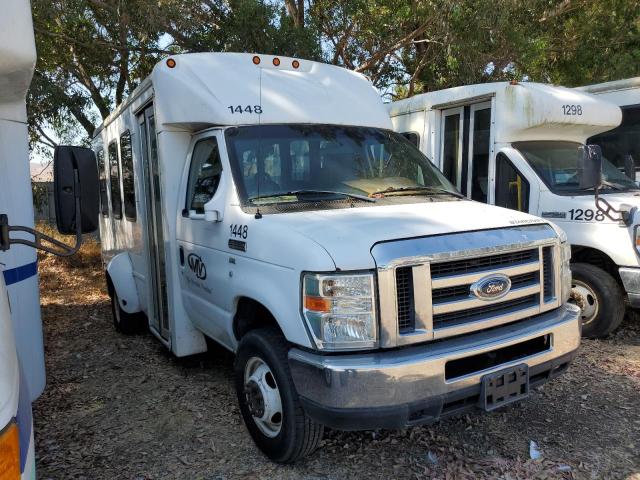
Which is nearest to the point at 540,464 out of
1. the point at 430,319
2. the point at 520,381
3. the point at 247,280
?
the point at 520,381

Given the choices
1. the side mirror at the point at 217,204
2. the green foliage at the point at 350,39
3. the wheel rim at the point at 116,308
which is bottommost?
the wheel rim at the point at 116,308

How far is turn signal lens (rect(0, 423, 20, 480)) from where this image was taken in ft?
5.16

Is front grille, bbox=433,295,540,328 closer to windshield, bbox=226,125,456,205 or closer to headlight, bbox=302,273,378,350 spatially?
headlight, bbox=302,273,378,350

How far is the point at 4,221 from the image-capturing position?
8.61ft

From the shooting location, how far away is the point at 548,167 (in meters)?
5.83

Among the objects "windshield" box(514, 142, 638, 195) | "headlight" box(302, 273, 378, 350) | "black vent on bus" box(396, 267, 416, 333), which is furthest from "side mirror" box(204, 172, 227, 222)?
"windshield" box(514, 142, 638, 195)

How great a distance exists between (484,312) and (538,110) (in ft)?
11.8

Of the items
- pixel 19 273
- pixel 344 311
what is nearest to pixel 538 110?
pixel 344 311

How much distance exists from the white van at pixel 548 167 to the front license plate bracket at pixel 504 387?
8.91ft

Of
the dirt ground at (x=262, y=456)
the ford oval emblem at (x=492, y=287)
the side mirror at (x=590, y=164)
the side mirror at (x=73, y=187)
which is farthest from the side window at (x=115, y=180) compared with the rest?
the side mirror at (x=590, y=164)

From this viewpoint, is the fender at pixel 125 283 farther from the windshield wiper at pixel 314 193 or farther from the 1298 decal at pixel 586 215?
the 1298 decal at pixel 586 215

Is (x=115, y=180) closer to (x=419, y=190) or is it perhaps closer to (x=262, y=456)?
(x=419, y=190)

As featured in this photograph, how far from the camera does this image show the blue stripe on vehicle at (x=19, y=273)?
9.89 ft

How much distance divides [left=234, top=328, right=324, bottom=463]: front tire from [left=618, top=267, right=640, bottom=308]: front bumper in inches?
140
